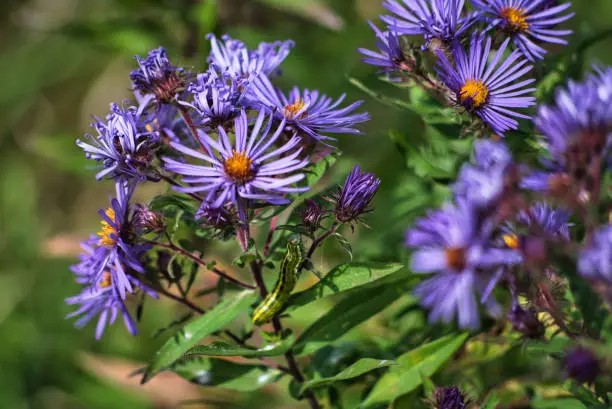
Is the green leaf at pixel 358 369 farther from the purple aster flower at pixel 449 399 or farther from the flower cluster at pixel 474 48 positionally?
the flower cluster at pixel 474 48

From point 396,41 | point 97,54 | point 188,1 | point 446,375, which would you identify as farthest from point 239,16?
point 446,375

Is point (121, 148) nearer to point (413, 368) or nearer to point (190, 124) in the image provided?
point (190, 124)

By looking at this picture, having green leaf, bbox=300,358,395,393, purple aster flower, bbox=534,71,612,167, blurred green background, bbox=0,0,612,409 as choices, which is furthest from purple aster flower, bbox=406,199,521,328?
blurred green background, bbox=0,0,612,409

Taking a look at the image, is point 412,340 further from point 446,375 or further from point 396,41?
point 396,41

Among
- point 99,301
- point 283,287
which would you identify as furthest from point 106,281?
point 283,287

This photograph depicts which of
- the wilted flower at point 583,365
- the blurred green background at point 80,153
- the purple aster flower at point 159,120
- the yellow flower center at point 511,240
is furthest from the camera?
the blurred green background at point 80,153

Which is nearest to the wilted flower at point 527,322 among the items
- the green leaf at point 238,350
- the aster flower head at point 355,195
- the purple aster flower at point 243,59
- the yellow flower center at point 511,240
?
the yellow flower center at point 511,240
